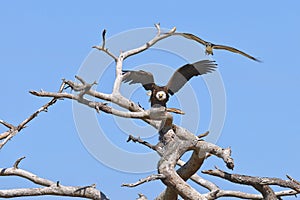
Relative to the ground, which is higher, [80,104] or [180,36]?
[180,36]

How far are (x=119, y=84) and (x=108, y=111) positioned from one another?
17.1 inches

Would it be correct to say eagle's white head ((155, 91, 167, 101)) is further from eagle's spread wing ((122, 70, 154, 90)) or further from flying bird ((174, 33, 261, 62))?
flying bird ((174, 33, 261, 62))

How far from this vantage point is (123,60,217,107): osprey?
8.04 metres

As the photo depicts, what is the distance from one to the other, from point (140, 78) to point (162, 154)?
1126mm

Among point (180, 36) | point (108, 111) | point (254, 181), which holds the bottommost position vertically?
point (254, 181)

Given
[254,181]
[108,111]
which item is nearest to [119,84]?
[108,111]

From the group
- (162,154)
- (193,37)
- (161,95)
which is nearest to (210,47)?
(193,37)

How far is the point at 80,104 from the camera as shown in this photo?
23.9 feet

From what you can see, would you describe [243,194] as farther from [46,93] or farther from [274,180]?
[46,93]

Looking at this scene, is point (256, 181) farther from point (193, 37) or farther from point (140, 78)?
point (193, 37)

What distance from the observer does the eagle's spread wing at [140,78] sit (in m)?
8.08

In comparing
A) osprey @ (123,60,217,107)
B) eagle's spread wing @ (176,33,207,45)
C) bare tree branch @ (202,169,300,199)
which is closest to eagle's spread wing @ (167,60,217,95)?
osprey @ (123,60,217,107)

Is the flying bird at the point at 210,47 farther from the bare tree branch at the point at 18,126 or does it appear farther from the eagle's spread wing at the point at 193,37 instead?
the bare tree branch at the point at 18,126

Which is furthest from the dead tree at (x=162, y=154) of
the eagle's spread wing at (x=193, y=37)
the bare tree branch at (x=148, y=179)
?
the eagle's spread wing at (x=193, y=37)
